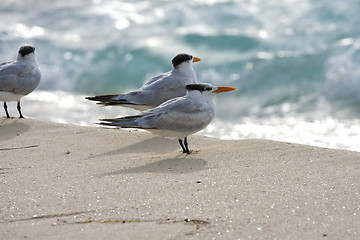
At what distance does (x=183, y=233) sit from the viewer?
110 inches

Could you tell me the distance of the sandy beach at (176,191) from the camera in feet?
9.34

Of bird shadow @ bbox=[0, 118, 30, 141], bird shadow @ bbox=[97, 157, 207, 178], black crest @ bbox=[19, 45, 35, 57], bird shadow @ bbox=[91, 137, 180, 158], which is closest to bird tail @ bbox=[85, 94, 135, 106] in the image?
bird shadow @ bbox=[91, 137, 180, 158]

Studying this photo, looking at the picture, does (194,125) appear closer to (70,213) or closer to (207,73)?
(70,213)

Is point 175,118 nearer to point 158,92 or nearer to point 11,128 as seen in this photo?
point 158,92

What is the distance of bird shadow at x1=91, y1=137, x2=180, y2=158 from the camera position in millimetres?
4762

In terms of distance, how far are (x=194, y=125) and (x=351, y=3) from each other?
27.0ft

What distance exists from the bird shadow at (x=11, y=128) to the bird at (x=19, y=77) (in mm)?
258

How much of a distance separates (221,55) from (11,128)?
230 inches

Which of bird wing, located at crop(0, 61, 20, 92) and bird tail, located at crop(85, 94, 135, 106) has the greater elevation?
bird wing, located at crop(0, 61, 20, 92)

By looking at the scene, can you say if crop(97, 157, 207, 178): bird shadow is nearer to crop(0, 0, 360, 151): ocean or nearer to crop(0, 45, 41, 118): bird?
crop(0, 45, 41, 118): bird

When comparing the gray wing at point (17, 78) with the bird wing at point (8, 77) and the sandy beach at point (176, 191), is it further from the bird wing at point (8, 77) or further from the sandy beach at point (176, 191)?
the sandy beach at point (176, 191)

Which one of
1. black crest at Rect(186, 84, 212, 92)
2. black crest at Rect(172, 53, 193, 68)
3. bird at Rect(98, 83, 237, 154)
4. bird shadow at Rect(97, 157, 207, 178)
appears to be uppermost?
black crest at Rect(172, 53, 193, 68)

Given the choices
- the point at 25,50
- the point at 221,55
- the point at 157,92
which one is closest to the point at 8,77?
the point at 25,50

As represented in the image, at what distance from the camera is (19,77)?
6.20 m
